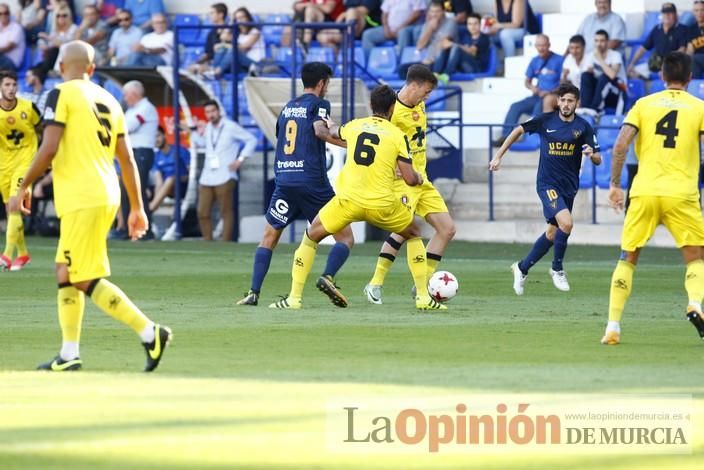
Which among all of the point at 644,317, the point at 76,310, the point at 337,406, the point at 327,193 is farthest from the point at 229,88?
the point at 337,406

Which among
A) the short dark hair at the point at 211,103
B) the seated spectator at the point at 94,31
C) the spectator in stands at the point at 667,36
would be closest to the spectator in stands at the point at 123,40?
the seated spectator at the point at 94,31

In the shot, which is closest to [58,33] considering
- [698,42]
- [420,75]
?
[698,42]

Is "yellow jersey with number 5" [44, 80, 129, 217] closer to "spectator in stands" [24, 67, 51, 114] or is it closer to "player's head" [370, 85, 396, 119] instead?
"player's head" [370, 85, 396, 119]

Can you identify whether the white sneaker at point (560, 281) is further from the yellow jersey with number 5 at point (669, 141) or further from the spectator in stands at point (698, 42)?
the spectator in stands at point (698, 42)

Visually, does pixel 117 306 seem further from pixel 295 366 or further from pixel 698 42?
pixel 698 42

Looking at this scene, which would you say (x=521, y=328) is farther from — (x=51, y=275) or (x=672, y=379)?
(x=51, y=275)

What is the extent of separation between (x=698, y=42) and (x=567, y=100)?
8.65 metres

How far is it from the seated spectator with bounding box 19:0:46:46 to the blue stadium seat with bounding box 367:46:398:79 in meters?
7.28

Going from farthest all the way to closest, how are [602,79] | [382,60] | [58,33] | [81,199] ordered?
[58,33] → [382,60] → [602,79] → [81,199]

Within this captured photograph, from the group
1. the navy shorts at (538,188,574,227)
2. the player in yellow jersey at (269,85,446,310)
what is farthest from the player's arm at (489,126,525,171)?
the player in yellow jersey at (269,85,446,310)

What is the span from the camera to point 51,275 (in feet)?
60.6

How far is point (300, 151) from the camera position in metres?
14.8

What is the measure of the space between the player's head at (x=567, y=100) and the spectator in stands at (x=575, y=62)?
338 inches

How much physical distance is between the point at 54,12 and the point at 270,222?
716 inches
